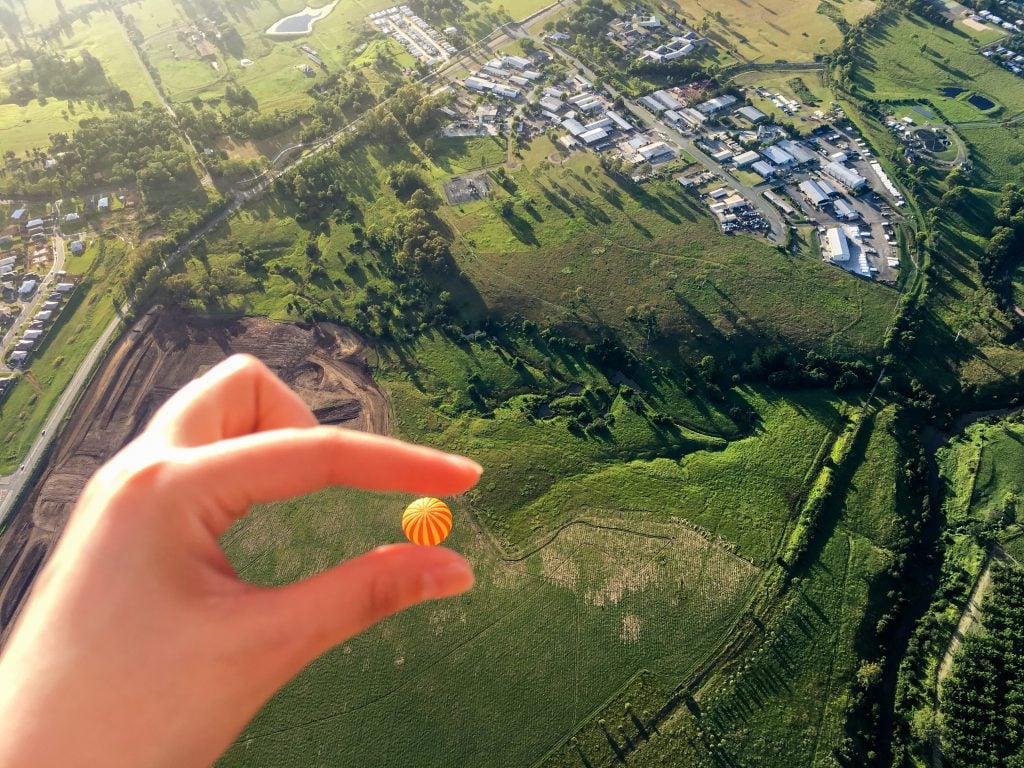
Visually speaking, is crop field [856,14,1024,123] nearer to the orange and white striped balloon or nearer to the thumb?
the orange and white striped balloon

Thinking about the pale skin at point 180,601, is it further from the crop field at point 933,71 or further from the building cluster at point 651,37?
the crop field at point 933,71

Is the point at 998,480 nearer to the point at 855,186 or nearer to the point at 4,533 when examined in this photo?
the point at 855,186

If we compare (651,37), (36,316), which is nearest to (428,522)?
(36,316)

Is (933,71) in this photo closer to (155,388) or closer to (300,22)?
(300,22)

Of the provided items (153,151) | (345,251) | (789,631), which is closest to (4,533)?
(345,251)

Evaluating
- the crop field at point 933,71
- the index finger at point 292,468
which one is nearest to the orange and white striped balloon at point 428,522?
the index finger at point 292,468

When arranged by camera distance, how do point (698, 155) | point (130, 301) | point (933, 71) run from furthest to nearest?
point (933, 71) < point (698, 155) < point (130, 301)
